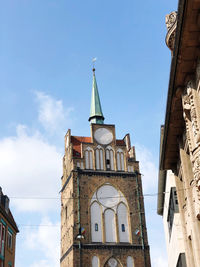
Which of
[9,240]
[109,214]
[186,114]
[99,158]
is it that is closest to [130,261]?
[109,214]

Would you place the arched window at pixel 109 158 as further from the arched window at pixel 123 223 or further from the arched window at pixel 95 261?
the arched window at pixel 95 261

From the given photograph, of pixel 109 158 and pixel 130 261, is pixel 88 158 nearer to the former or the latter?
pixel 109 158

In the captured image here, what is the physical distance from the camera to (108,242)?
40406mm

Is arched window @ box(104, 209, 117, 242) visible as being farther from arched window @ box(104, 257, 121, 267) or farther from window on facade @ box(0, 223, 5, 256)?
window on facade @ box(0, 223, 5, 256)

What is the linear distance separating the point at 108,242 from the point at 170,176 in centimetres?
2101

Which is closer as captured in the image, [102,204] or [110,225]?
[110,225]

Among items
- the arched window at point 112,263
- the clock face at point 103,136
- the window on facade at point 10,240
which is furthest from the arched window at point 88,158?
the window on facade at point 10,240

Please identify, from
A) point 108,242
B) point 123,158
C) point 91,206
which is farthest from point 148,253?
point 123,158

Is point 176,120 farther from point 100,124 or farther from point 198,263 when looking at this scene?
point 100,124

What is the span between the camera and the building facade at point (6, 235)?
28.4 metres

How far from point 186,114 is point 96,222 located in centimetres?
3165

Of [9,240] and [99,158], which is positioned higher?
[99,158]

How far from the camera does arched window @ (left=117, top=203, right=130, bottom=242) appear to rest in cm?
4099

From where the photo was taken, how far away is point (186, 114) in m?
10.8
